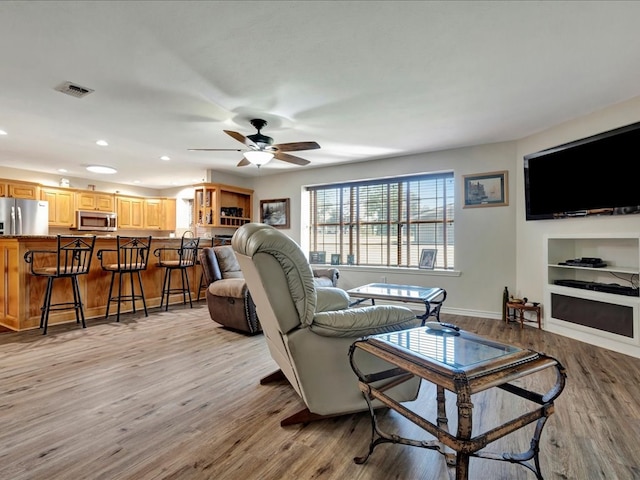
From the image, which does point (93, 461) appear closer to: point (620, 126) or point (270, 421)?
point (270, 421)

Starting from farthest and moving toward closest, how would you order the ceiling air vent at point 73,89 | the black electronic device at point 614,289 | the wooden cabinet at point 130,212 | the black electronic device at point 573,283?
the wooden cabinet at point 130,212, the black electronic device at point 573,283, the black electronic device at point 614,289, the ceiling air vent at point 73,89

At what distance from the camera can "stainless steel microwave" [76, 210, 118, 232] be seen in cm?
693

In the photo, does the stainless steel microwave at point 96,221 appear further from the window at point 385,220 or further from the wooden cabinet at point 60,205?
the window at point 385,220

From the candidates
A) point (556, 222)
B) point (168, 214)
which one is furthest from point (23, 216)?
point (556, 222)

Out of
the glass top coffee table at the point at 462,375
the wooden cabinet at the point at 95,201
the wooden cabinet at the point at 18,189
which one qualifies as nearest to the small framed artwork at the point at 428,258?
the glass top coffee table at the point at 462,375

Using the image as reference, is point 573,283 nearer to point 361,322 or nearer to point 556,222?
point 556,222

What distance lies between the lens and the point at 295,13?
1.93 m

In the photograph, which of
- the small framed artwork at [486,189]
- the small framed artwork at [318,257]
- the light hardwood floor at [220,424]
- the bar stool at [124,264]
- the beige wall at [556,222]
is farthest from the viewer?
the small framed artwork at [318,257]

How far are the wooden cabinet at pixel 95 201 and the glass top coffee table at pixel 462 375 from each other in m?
7.68

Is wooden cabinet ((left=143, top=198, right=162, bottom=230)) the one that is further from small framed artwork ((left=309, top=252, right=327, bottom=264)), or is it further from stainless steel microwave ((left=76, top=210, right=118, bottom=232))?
small framed artwork ((left=309, top=252, right=327, bottom=264))

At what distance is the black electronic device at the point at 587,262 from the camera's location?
11.1ft

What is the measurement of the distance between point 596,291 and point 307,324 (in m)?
3.28

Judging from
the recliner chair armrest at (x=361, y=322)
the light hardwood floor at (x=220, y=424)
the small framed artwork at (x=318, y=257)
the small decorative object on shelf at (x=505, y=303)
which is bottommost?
the light hardwood floor at (x=220, y=424)

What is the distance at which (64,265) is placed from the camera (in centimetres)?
400
